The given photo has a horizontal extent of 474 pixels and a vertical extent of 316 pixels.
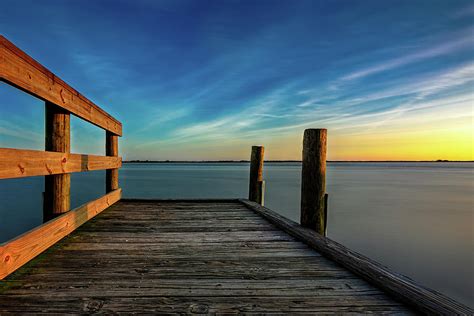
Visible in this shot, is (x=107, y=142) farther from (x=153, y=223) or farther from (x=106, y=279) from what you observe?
(x=106, y=279)

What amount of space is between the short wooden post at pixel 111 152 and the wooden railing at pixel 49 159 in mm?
727

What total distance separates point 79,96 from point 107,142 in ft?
6.30

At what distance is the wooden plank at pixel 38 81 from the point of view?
1725mm

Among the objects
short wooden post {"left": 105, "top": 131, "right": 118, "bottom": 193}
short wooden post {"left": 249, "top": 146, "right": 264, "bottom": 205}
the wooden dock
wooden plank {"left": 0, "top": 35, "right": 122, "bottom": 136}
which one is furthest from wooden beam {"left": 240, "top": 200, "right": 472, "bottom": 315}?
short wooden post {"left": 105, "top": 131, "right": 118, "bottom": 193}

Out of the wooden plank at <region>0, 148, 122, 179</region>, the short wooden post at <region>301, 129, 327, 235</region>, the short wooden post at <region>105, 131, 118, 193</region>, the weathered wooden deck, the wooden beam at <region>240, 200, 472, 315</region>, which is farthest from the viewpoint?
the short wooden post at <region>105, 131, 118, 193</region>

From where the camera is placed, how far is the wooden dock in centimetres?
161

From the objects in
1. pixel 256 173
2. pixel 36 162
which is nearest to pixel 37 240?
pixel 36 162

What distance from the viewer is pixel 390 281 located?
1.79 m

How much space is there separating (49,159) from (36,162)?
251 millimetres

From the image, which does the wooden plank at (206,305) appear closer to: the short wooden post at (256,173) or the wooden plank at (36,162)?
the wooden plank at (36,162)

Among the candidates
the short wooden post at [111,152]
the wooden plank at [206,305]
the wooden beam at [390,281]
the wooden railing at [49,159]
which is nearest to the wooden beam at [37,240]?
the wooden railing at [49,159]

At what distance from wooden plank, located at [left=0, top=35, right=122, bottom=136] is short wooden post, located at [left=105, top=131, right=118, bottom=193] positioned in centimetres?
138

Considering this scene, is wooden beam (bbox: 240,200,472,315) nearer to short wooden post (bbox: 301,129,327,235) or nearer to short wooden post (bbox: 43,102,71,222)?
short wooden post (bbox: 301,129,327,235)

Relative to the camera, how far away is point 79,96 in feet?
10.1
